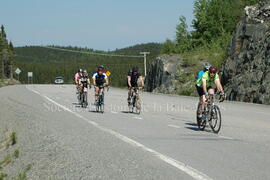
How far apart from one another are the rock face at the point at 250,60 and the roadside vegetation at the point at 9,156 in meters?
17.8

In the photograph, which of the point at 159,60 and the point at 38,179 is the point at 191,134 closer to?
the point at 38,179

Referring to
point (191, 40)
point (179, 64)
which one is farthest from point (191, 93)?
point (191, 40)

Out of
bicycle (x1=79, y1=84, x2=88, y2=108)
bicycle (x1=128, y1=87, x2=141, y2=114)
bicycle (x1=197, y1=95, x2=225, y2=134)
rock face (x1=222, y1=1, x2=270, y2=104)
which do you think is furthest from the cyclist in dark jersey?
bicycle (x1=197, y1=95, x2=225, y2=134)

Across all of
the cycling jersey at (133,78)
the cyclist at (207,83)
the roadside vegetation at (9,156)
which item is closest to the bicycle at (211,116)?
the cyclist at (207,83)

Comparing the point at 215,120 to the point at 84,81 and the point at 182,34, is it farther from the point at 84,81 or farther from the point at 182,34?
the point at 182,34

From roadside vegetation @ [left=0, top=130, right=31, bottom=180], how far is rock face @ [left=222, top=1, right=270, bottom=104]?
58.5 feet

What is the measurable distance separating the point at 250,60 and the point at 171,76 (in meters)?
15.1

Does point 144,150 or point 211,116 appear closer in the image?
point 144,150

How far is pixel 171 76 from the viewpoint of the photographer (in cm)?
4578

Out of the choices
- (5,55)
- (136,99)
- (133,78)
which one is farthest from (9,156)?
(5,55)

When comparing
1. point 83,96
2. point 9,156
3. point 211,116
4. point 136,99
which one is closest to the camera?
point 9,156

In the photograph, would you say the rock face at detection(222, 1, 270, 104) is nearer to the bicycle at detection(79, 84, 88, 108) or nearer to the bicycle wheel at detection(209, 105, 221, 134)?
the bicycle at detection(79, 84, 88, 108)

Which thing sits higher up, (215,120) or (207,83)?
(207,83)

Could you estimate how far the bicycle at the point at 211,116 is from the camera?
463 inches
